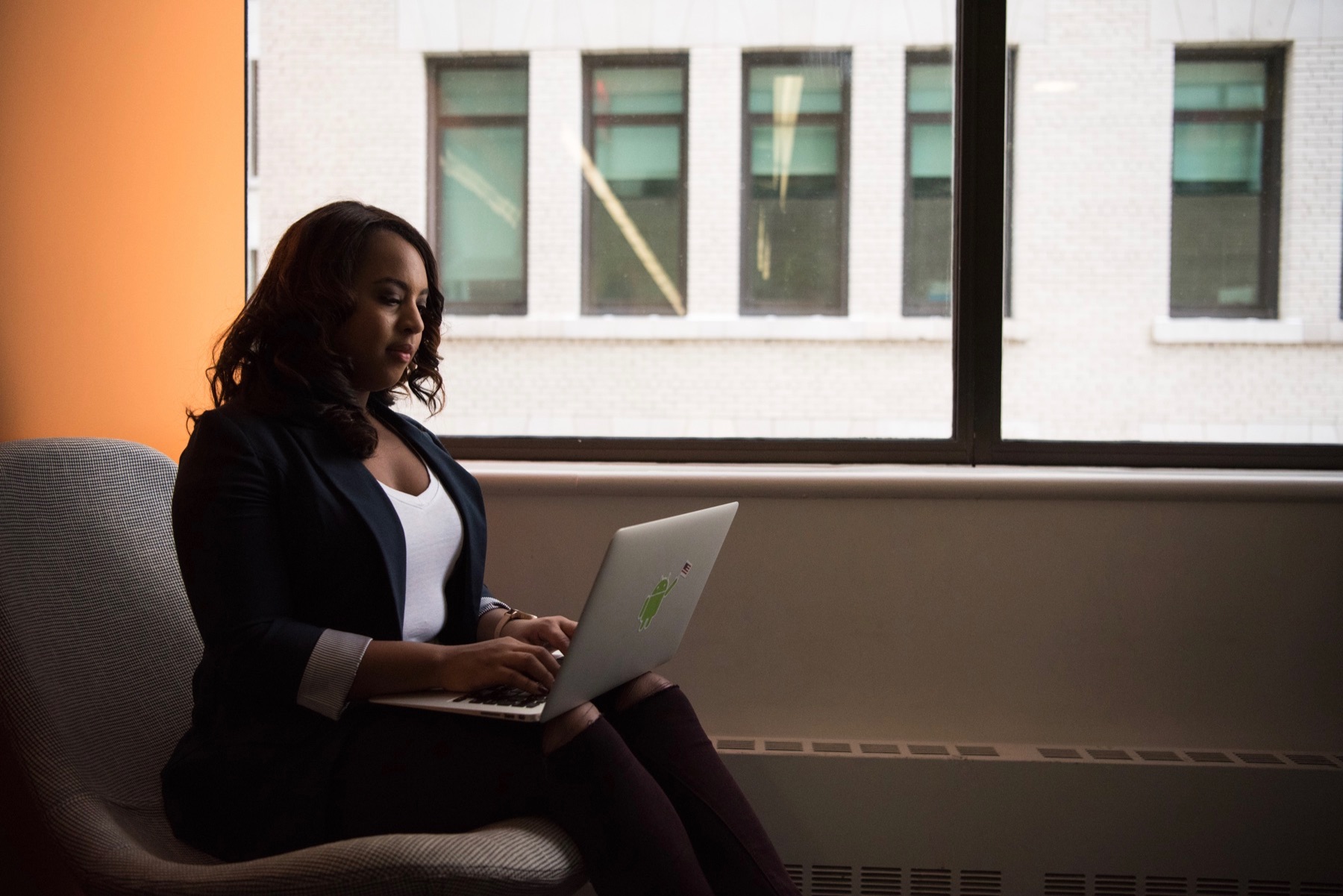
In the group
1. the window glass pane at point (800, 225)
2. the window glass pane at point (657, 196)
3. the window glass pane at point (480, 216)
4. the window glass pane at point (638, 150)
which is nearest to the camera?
the window glass pane at point (657, 196)

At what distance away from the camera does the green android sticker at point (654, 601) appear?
43.4 inches

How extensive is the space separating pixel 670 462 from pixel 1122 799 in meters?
1.13

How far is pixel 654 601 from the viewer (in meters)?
1.12

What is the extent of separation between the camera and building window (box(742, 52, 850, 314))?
2393 millimetres

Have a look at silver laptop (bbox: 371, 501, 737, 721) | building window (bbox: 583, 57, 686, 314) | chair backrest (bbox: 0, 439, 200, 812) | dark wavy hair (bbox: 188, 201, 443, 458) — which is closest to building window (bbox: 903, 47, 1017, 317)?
building window (bbox: 583, 57, 686, 314)

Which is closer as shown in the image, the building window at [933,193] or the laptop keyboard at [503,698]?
the laptop keyboard at [503,698]

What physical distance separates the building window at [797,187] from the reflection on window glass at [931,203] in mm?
233

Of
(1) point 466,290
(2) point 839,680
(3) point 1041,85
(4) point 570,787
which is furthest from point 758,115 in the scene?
(4) point 570,787

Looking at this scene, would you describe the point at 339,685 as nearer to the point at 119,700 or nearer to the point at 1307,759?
the point at 119,700

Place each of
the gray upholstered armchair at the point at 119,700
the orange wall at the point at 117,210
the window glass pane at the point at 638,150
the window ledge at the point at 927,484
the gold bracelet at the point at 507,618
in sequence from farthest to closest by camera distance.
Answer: the window glass pane at the point at 638,150 < the window ledge at the point at 927,484 < the orange wall at the point at 117,210 < the gold bracelet at the point at 507,618 < the gray upholstered armchair at the point at 119,700

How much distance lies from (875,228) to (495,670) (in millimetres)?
1678

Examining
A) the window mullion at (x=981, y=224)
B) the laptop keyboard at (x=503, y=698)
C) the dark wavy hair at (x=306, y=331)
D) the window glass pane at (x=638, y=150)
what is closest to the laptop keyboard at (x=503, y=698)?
the laptop keyboard at (x=503, y=698)

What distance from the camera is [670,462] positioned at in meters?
2.08

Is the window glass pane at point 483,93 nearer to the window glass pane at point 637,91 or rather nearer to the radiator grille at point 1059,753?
the window glass pane at point 637,91
